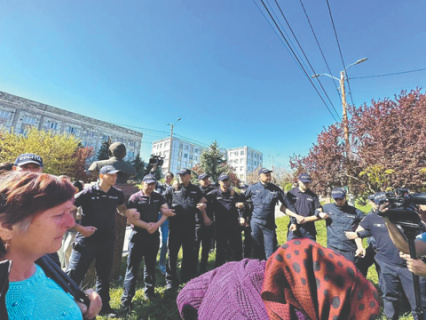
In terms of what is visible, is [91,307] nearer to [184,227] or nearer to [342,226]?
[184,227]

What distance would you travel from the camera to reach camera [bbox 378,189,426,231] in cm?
190

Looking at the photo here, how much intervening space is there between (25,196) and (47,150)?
3048cm


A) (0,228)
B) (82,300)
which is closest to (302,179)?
(82,300)

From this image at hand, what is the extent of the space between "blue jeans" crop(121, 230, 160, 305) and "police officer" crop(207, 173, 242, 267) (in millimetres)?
1626

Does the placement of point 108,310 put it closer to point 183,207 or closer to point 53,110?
point 183,207

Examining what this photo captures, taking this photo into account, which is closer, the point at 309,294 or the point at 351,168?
the point at 309,294

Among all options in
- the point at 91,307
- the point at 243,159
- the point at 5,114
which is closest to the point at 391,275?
the point at 91,307

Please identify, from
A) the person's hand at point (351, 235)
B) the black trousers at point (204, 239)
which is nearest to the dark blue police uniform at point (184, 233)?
the black trousers at point (204, 239)

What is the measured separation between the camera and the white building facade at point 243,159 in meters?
82.1

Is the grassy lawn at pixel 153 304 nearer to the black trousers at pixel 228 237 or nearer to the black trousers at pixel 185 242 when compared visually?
the black trousers at pixel 185 242

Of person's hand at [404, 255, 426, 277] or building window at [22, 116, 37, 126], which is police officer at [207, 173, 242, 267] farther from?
building window at [22, 116, 37, 126]

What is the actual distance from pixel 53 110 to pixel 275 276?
172 ft

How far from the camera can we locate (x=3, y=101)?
3484cm

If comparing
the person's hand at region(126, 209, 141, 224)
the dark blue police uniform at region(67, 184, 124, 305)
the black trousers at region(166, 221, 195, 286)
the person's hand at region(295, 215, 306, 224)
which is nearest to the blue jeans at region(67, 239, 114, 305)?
the dark blue police uniform at region(67, 184, 124, 305)
